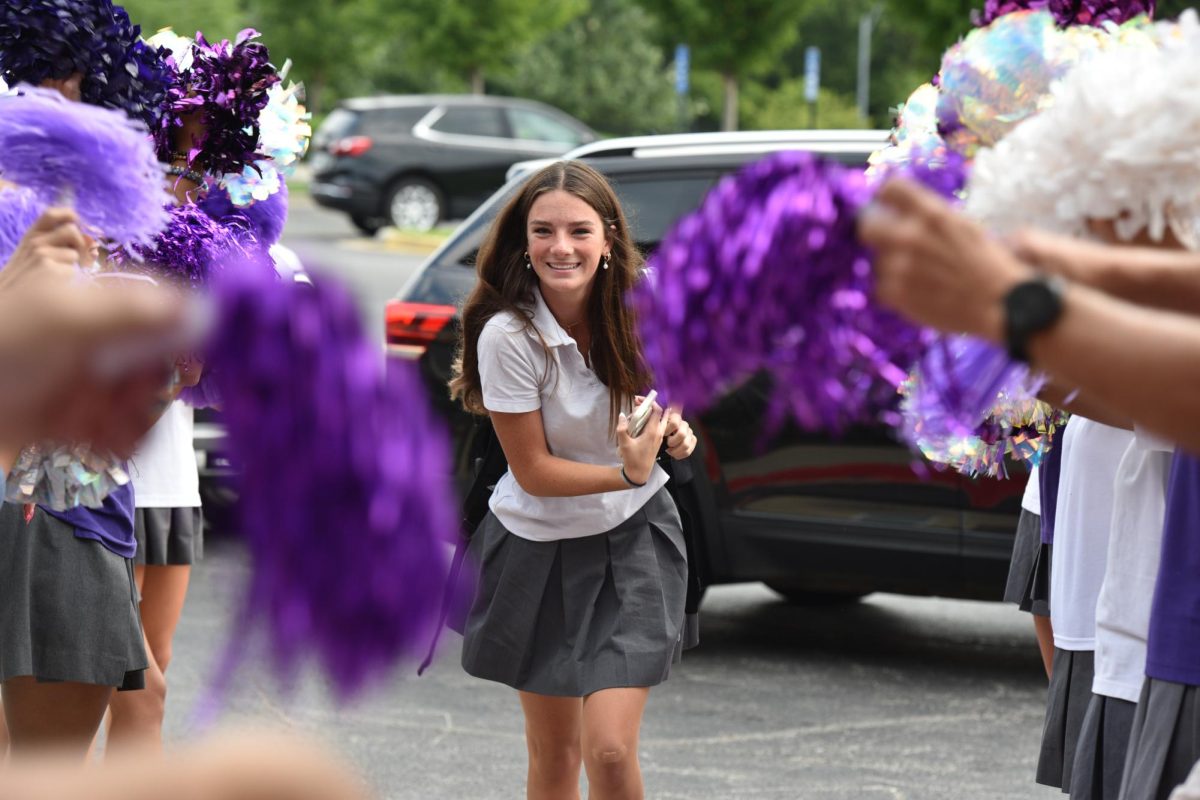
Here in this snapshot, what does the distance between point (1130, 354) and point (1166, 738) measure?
1.10 metres

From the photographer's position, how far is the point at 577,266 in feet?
12.9

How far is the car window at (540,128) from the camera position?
75.6ft

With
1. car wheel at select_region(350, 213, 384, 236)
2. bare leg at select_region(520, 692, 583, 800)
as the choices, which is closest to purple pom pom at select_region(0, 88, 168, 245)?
bare leg at select_region(520, 692, 583, 800)

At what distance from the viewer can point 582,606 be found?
3.89 meters

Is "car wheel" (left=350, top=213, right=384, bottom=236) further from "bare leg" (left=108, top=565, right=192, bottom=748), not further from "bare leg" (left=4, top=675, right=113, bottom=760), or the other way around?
"bare leg" (left=4, top=675, right=113, bottom=760)

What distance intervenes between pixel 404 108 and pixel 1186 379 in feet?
71.7

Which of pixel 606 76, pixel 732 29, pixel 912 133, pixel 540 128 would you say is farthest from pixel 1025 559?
pixel 606 76

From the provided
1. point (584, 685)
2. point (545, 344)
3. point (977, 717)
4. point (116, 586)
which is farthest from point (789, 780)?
point (116, 586)

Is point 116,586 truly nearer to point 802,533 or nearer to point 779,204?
point 779,204

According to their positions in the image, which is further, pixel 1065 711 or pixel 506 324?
pixel 506 324

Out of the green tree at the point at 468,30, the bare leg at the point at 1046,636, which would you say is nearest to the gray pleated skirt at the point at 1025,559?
the bare leg at the point at 1046,636

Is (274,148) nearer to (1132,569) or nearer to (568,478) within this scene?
(568,478)

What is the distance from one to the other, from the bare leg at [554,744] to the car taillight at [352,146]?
19.3 m

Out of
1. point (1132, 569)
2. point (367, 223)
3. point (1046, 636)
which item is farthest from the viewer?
point (367, 223)
